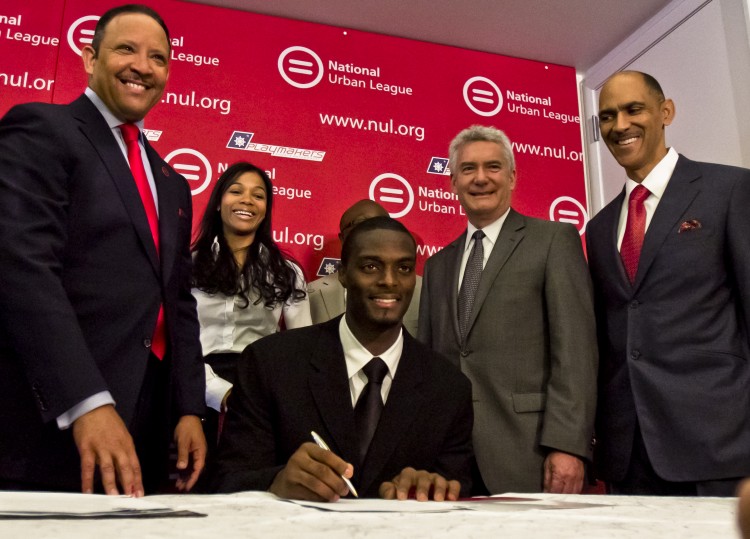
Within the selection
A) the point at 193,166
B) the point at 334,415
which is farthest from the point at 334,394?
the point at 193,166

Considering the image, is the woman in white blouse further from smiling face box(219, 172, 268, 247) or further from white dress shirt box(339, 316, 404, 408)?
white dress shirt box(339, 316, 404, 408)

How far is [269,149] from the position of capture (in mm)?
3873

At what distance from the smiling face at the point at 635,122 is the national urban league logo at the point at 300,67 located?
2042 millimetres

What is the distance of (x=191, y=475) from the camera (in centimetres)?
164

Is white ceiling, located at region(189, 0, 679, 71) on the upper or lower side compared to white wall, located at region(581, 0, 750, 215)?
upper

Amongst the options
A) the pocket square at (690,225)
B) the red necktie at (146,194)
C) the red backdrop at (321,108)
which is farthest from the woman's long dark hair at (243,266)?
the pocket square at (690,225)

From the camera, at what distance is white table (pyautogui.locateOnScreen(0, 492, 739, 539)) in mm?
628

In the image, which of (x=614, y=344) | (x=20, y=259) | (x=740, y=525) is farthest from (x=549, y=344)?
(x=740, y=525)

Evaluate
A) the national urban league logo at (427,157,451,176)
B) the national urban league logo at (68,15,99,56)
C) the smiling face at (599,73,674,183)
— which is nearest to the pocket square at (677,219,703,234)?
the smiling face at (599,73,674,183)

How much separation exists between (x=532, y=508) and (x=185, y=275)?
121 centimetres

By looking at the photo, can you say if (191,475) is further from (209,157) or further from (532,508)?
(209,157)

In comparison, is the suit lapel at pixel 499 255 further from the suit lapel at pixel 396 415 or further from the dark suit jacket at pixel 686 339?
the suit lapel at pixel 396 415

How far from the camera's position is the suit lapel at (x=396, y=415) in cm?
161

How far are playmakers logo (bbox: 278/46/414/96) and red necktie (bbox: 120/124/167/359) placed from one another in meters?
2.39
